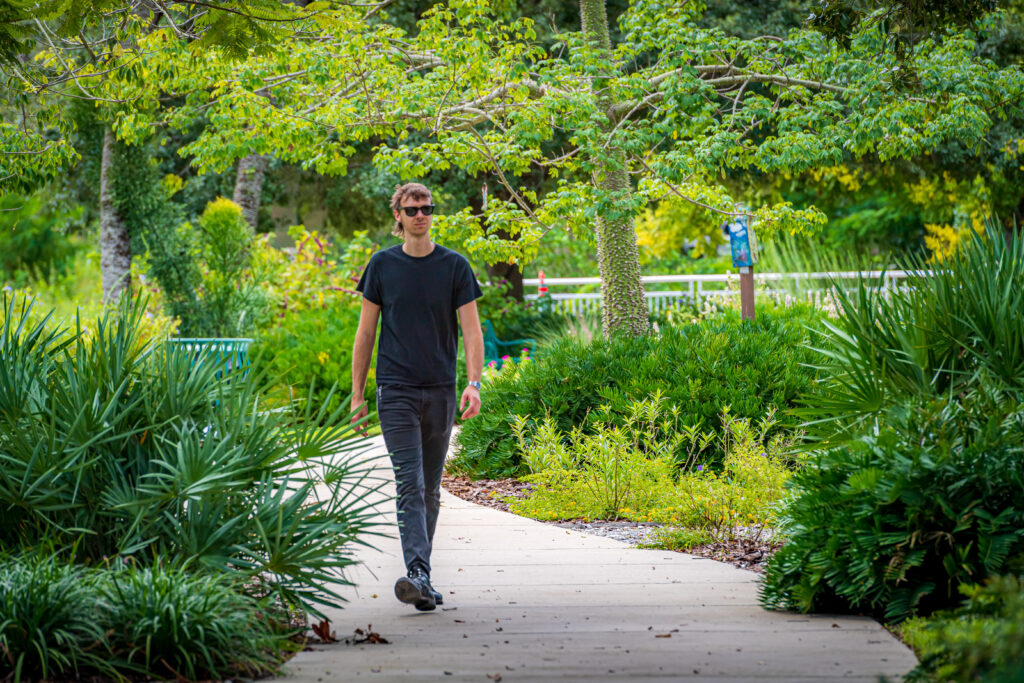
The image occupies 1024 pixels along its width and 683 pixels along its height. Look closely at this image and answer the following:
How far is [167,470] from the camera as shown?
15.1 feet

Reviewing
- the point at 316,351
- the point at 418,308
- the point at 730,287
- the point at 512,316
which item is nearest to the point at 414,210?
the point at 418,308

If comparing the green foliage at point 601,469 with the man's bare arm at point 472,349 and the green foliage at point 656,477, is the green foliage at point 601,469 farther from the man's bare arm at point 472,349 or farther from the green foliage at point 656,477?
the man's bare arm at point 472,349

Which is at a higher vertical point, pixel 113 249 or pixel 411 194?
pixel 113 249

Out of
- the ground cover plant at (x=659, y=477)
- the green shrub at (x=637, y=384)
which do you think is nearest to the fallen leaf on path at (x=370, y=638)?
the ground cover plant at (x=659, y=477)

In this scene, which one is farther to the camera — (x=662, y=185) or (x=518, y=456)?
(x=662, y=185)

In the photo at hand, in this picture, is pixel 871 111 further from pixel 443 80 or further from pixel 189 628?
pixel 189 628

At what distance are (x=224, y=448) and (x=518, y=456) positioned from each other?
14.8ft

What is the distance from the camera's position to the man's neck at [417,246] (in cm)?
500

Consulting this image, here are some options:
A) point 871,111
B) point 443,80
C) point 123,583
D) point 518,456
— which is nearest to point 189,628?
point 123,583

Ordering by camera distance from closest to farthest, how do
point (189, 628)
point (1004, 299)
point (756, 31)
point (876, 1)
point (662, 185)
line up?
point (189, 628) → point (1004, 299) → point (876, 1) → point (662, 185) → point (756, 31)

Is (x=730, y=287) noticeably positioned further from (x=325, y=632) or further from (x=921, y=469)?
(x=325, y=632)

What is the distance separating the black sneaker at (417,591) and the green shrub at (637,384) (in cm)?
344

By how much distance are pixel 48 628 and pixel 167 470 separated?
1.05m

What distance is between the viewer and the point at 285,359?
12055mm
